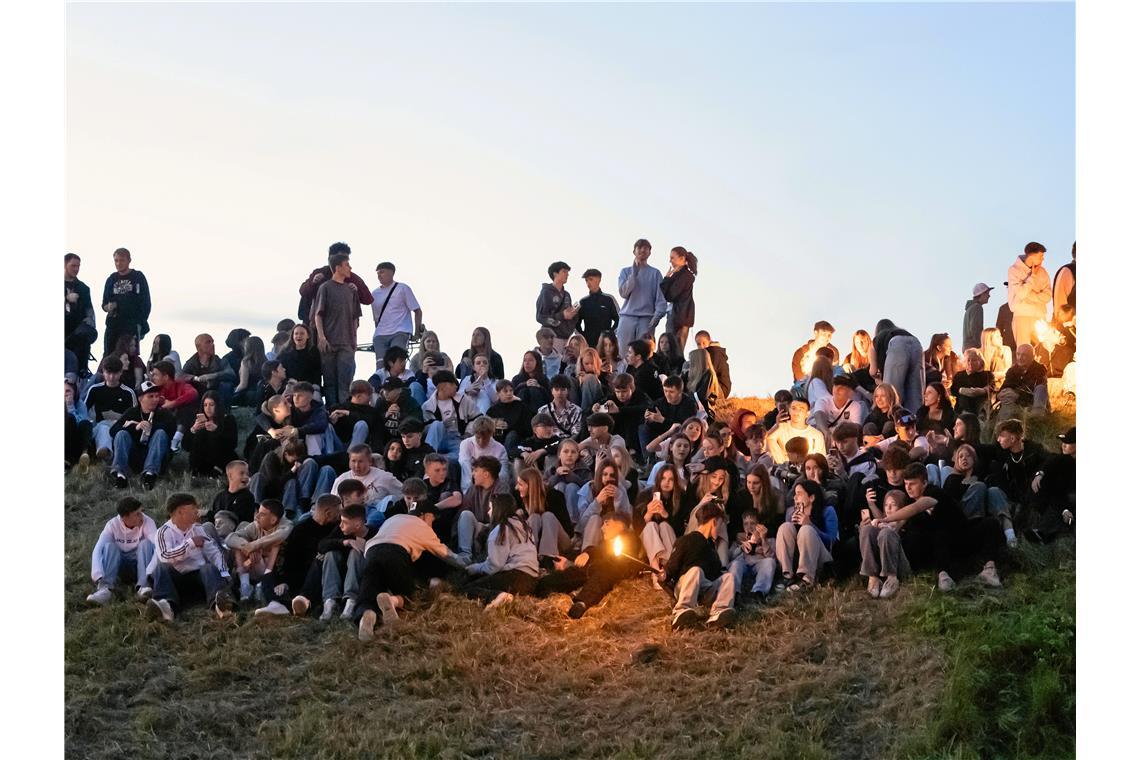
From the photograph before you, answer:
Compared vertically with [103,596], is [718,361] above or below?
above

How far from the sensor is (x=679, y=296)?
19.2 m

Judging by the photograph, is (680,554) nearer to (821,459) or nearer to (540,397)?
(821,459)

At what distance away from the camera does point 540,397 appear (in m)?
17.2

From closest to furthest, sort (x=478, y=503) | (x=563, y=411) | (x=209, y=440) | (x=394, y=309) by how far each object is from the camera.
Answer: (x=478, y=503)
(x=563, y=411)
(x=209, y=440)
(x=394, y=309)

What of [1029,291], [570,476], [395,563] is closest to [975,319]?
[1029,291]

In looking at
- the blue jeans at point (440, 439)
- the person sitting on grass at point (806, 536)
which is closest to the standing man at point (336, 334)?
the blue jeans at point (440, 439)

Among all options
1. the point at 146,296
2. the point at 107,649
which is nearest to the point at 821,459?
the point at 107,649

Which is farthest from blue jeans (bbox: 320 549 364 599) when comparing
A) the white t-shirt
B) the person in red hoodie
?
the white t-shirt

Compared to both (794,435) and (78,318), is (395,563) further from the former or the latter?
(78,318)

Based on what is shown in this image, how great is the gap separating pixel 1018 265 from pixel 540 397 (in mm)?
5558

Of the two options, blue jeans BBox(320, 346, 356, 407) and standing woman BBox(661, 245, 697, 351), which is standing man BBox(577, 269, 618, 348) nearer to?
standing woman BBox(661, 245, 697, 351)

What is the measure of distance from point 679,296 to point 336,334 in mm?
3771

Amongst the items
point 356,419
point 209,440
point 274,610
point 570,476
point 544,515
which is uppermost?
point 356,419

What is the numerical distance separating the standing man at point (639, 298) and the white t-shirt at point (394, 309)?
7.42 ft
